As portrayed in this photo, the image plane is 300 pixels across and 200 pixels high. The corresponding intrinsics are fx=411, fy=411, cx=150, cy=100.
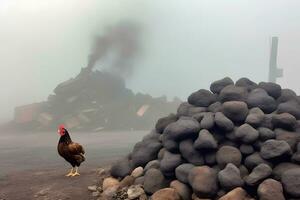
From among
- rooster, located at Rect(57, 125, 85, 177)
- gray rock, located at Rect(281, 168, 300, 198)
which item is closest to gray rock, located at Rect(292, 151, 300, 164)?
gray rock, located at Rect(281, 168, 300, 198)

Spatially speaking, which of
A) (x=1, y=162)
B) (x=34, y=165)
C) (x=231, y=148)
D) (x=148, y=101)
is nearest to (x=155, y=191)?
(x=231, y=148)

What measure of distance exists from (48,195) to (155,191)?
314 cm

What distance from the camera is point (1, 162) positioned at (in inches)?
822

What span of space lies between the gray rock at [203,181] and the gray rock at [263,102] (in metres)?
2.46

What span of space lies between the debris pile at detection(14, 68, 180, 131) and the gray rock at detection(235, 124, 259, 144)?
34.8 metres

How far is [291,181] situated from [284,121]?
6.21 feet

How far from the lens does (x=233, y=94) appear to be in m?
11.0

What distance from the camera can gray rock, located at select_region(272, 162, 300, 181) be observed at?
8.77 metres

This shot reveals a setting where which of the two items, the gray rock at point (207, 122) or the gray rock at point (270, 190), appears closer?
the gray rock at point (270, 190)

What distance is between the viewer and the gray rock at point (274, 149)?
8.96 m

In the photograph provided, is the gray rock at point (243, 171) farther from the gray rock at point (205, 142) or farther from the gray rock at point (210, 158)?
the gray rock at point (205, 142)

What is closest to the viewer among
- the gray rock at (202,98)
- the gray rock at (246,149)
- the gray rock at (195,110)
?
the gray rock at (246,149)

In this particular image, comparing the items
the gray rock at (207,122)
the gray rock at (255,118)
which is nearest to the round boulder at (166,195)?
the gray rock at (207,122)

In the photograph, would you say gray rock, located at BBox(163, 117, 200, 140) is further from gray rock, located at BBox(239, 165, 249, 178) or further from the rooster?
the rooster
